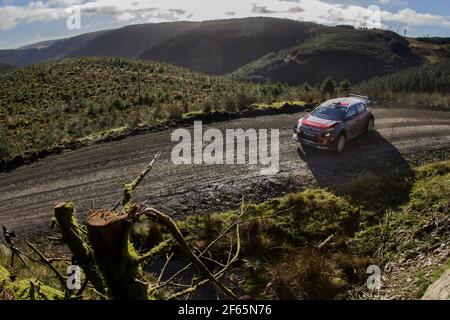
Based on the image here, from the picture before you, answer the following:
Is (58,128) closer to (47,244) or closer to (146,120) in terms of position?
(146,120)

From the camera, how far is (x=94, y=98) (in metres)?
33.1

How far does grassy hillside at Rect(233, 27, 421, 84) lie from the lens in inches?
6088

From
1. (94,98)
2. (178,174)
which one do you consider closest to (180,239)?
(178,174)

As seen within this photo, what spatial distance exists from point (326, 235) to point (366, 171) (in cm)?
416

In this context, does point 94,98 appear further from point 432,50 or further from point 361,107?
point 432,50

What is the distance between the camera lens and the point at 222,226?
10391 millimetres

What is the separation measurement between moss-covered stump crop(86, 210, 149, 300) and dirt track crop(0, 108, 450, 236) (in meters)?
8.32

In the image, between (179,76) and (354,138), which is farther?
(179,76)

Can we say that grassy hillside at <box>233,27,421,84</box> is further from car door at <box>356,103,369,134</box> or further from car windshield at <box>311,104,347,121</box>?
car windshield at <box>311,104,347,121</box>

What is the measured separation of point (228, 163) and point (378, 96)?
13.7 metres

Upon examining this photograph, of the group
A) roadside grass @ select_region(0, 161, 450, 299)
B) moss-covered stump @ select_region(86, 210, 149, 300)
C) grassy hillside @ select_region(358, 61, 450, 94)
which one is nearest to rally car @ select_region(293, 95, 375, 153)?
roadside grass @ select_region(0, 161, 450, 299)

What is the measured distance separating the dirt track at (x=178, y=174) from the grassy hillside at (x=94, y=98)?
9.51 feet

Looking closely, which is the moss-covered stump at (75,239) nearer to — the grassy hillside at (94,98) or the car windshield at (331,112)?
the car windshield at (331,112)

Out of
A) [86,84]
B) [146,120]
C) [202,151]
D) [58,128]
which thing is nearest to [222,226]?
[202,151]
